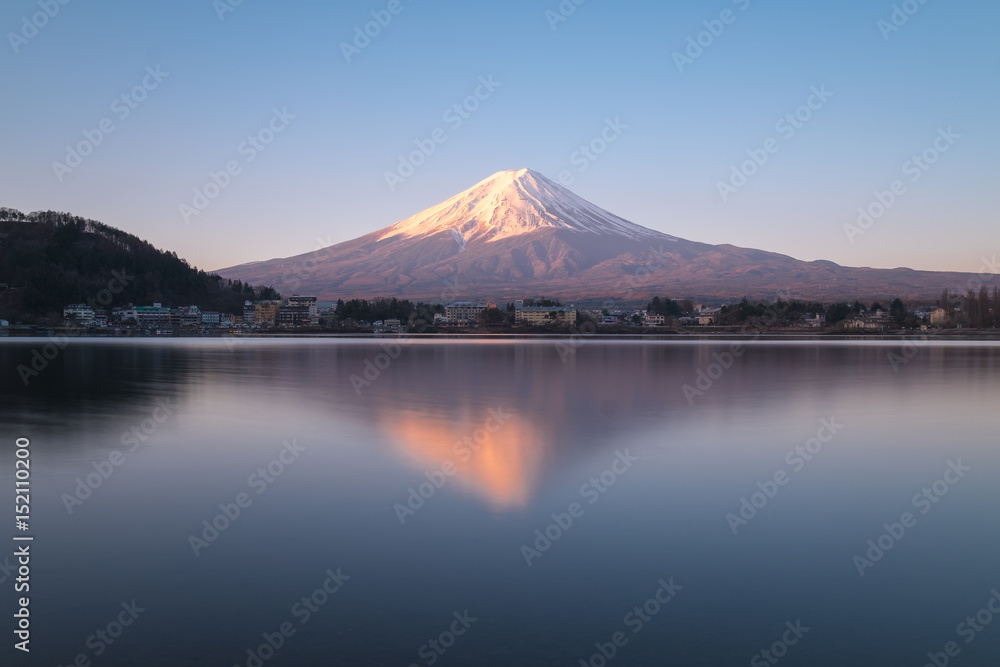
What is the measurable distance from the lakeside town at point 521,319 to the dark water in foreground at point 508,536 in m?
61.3

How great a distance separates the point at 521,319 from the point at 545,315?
2.93 m

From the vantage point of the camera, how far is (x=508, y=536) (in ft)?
16.4

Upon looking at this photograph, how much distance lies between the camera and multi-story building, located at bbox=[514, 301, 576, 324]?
7625cm

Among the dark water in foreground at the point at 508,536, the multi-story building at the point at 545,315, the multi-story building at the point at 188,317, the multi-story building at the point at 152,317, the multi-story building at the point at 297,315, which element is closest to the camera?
the dark water in foreground at the point at 508,536

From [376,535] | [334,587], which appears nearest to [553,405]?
[376,535]

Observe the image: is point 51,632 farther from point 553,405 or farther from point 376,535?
point 553,405

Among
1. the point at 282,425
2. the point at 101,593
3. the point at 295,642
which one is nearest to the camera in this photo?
the point at 295,642

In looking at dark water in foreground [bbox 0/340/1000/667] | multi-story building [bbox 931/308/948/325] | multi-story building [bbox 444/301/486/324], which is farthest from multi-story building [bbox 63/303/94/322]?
multi-story building [bbox 931/308/948/325]

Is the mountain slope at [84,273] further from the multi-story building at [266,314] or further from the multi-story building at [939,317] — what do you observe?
the multi-story building at [939,317]

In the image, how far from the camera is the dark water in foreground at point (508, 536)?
3.47 m

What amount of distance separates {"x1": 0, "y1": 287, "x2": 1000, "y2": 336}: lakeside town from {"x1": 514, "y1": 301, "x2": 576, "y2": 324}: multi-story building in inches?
4.0

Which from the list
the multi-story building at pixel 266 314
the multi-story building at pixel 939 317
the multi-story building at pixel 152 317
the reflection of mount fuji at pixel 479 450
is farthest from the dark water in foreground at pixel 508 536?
the multi-story building at pixel 266 314

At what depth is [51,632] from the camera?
3502 millimetres

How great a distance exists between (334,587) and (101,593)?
3.95ft
